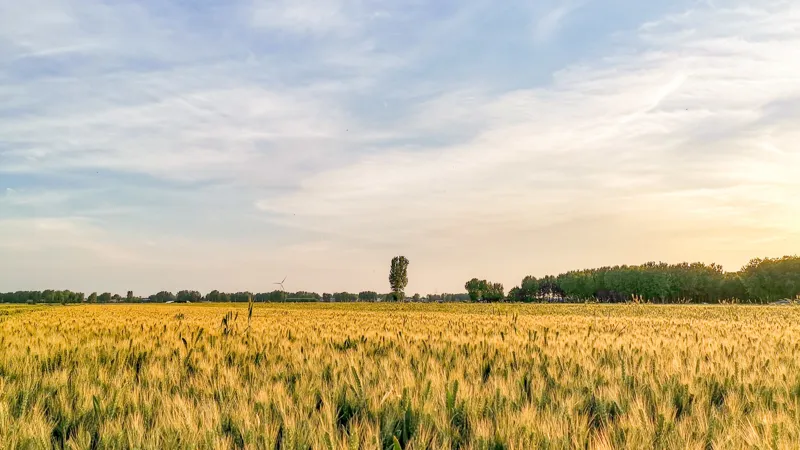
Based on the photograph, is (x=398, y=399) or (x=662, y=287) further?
(x=662, y=287)

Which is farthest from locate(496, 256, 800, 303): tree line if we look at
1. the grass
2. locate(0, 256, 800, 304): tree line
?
the grass

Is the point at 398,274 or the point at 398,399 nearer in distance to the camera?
the point at 398,399

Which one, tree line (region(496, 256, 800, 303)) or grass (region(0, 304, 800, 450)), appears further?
tree line (region(496, 256, 800, 303))

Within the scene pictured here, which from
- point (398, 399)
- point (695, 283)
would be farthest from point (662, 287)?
point (398, 399)

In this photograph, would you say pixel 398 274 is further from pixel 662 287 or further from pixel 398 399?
pixel 398 399

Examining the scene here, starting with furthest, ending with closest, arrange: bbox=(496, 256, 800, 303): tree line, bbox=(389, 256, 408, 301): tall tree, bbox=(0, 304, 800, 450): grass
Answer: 1. bbox=(389, 256, 408, 301): tall tree
2. bbox=(496, 256, 800, 303): tree line
3. bbox=(0, 304, 800, 450): grass

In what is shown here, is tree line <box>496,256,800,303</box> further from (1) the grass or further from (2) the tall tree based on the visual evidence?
→ (1) the grass

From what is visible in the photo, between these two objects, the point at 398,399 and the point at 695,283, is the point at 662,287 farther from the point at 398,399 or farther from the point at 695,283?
the point at 398,399

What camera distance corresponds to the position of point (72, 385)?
4484 mm

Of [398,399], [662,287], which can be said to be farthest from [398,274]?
[398,399]

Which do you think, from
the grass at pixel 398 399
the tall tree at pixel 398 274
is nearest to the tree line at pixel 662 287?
the tall tree at pixel 398 274

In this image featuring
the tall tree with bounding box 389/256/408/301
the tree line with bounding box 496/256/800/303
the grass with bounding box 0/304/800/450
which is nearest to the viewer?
the grass with bounding box 0/304/800/450

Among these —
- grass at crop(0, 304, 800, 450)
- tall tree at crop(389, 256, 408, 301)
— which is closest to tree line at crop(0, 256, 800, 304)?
tall tree at crop(389, 256, 408, 301)

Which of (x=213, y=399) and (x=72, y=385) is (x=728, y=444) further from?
(x=72, y=385)
